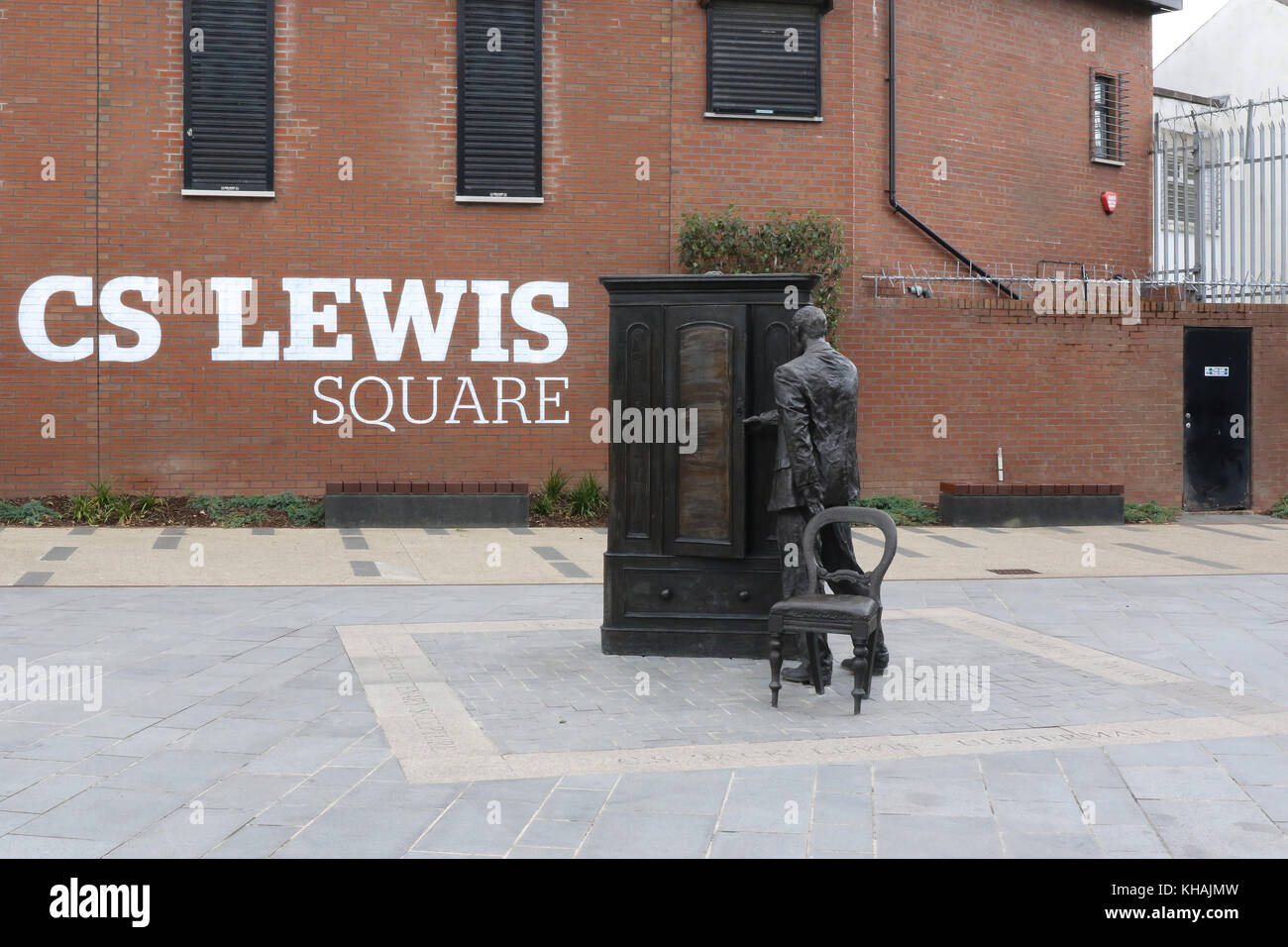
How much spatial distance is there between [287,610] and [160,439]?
6948 millimetres

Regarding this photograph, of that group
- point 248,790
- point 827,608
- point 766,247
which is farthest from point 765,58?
point 248,790

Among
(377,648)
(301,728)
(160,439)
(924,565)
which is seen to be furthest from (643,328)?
(160,439)

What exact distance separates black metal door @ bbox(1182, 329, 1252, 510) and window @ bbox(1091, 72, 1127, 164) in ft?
13.3

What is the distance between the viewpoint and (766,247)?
15984 millimetres

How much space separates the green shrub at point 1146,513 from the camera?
16672mm

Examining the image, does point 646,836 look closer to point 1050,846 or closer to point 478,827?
point 478,827

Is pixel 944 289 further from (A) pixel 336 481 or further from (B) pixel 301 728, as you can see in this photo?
(B) pixel 301 728

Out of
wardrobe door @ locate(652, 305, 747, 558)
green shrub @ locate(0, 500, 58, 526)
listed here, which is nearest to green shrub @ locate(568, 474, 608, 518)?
green shrub @ locate(0, 500, 58, 526)

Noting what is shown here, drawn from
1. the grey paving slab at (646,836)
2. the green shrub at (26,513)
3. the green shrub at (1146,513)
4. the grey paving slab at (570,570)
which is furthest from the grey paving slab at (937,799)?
the green shrub at (1146,513)

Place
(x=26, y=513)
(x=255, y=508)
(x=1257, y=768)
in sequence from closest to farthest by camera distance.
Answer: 1. (x=1257, y=768)
2. (x=26, y=513)
3. (x=255, y=508)

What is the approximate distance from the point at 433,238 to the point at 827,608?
10600mm
